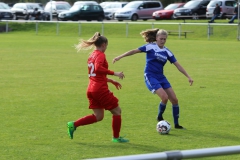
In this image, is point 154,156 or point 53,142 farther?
point 53,142

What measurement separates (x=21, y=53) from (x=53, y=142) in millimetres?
17232

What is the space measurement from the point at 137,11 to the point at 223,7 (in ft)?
24.4

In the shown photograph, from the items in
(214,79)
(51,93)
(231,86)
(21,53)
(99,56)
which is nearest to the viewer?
(99,56)

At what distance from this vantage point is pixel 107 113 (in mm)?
11016

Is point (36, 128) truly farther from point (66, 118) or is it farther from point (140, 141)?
point (140, 141)

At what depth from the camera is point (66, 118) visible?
10297mm

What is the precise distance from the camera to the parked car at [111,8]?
53416 millimetres

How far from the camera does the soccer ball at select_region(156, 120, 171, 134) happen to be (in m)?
8.87

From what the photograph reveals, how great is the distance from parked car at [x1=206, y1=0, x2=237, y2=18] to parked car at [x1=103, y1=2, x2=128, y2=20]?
10.5 m

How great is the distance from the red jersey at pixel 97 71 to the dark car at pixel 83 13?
1521 inches

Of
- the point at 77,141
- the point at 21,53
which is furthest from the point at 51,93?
the point at 21,53

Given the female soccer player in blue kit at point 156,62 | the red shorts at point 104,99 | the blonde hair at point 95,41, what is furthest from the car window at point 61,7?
the red shorts at point 104,99

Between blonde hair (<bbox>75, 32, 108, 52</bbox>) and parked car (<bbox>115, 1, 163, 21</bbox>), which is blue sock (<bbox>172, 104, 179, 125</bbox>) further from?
parked car (<bbox>115, 1, 163, 21</bbox>)

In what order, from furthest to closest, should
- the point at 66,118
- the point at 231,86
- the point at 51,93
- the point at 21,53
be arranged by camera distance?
1. the point at 21,53
2. the point at 231,86
3. the point at 51,93
4. the point at 66,118
